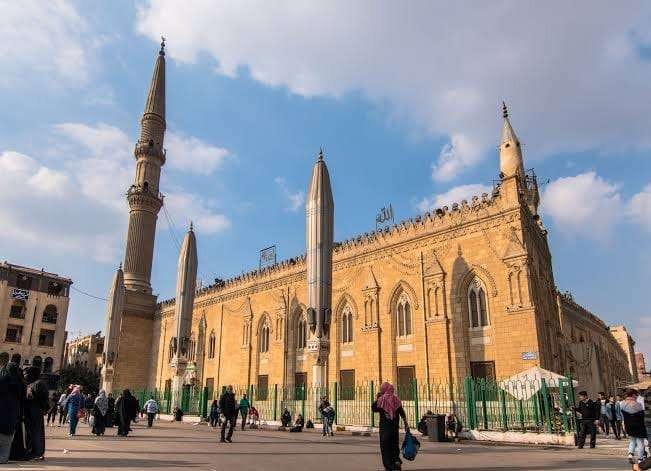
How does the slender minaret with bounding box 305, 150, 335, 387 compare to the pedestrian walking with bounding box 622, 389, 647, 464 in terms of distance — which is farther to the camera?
the slender minaret with bounding box 305, 150, 335, 387

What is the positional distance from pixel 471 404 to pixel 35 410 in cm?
1153

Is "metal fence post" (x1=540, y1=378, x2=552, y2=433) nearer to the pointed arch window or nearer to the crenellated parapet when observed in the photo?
the crenellated parapet

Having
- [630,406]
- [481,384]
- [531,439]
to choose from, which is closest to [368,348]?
[481,384]

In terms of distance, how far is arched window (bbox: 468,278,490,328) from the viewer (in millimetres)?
19062

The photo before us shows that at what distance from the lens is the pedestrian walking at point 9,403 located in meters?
6.62

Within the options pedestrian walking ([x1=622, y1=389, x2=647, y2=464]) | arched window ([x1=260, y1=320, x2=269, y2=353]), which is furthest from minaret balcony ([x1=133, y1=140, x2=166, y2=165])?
pedestrian walking ([x1=622, y1=389, x2=647, y2=464])

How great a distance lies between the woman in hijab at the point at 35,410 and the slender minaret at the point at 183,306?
1817 centimetres

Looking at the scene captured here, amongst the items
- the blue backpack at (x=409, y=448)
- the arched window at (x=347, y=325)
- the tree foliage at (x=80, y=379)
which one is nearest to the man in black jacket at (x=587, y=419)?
the blue backpack at (x=409, y=448)

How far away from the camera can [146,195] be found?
3750 cm

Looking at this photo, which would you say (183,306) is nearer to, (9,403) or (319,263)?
(319,263)

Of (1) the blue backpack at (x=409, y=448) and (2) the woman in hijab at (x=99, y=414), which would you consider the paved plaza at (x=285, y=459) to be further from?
(2) the woman in hijab at (x=99, y=414)

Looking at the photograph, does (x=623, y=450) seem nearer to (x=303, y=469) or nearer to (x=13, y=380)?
(x=303, y=469)

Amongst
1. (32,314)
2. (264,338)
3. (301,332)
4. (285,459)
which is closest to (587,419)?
(285,459)

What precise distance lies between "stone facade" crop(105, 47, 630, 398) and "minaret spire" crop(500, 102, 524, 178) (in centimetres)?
6
